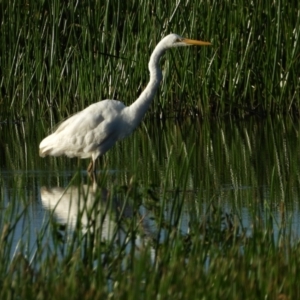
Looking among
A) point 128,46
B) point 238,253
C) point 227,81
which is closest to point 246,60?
point 227,81

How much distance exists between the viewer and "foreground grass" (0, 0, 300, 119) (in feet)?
39.0

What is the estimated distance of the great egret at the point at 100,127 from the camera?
8.95 meters

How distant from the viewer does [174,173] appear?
28.7 ft

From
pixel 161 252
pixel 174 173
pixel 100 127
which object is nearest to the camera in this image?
pixel 161 252


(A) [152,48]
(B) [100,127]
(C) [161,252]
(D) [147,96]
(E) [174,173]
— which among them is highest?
(A) [152,48]

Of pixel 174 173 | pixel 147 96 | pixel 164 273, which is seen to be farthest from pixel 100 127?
pixel 164 273

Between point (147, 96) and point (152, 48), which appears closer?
point (147, 96)

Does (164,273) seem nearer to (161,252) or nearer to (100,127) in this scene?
(161,252)

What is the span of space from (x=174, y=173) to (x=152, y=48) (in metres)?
3.47

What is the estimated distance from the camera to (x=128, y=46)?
39.3 ft

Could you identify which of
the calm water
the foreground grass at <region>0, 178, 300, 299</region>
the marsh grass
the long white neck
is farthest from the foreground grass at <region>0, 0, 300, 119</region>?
the foreground grass at <region>0, 178, 300, 299</region>

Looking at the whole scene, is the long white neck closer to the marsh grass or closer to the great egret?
the great egret

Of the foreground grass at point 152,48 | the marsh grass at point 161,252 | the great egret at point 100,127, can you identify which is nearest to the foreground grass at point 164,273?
the marsh grass at point 161,252

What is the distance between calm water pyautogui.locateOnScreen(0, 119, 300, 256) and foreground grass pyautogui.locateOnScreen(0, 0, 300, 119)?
0.36 meters
